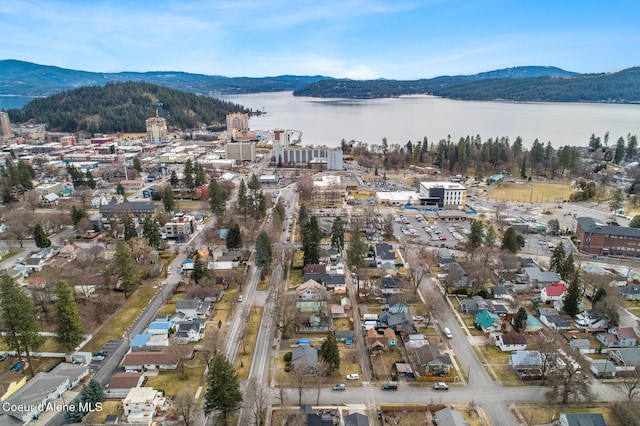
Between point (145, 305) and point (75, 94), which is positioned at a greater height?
point (75, 94)

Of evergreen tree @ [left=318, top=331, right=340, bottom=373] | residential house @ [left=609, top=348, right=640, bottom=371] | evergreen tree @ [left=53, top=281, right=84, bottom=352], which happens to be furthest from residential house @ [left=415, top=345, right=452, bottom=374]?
evergreen tree @ [left=53, top=281, right=84, bottom=352]

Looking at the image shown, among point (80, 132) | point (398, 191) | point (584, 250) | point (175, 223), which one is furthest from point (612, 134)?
point (80, 132)

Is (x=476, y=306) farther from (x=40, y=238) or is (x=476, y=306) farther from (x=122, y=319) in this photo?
(x=40, y=238)

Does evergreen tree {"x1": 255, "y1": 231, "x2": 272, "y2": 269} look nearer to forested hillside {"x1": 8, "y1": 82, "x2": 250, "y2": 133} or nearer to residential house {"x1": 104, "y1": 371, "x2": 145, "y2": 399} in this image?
residential house {"x1": 104, "y1": 371, "x2": 145, "y2": 399}

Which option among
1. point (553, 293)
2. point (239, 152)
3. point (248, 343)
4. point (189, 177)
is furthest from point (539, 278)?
point (239, 152)

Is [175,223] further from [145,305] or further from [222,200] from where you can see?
[145,305]

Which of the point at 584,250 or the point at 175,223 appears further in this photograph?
the point at 175,223
